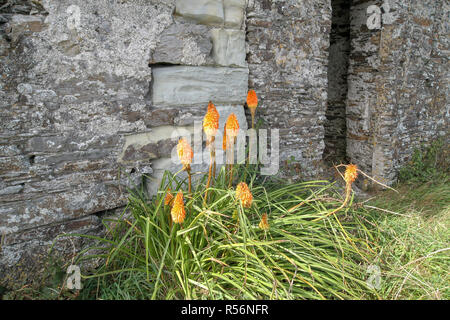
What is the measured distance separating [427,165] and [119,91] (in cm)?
404

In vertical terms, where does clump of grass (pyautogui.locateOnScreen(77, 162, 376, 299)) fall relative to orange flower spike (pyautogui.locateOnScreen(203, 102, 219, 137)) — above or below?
below

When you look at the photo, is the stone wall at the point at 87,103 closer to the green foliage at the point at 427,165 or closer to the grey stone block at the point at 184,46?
the grey stone block at the point at 184,46

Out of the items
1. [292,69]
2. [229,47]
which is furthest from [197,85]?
[292,69]

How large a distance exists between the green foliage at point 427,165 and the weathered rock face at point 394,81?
126 mm

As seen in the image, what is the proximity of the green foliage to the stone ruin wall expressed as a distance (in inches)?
64.8

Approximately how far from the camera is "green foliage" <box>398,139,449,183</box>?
4.12 meters

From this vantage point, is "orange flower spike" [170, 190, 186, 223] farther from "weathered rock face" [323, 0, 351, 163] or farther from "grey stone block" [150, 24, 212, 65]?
"weathered rock face" [323, 0, 351, 163]

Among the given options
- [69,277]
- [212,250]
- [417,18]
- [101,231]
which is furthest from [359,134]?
[69,277]

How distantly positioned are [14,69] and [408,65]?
3.98 m

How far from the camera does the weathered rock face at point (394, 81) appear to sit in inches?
149

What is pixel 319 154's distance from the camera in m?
3.43

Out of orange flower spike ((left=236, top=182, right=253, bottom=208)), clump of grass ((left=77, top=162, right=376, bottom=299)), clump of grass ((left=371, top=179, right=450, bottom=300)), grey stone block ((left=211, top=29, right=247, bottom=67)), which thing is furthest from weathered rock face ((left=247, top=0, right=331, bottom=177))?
orange flower spike ((left=236, top=182, right=253, bottom=208))

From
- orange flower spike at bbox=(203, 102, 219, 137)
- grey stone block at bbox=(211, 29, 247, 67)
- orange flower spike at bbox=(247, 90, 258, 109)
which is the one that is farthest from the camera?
grey stone block at bbox=(211, 29, 247, 67)
